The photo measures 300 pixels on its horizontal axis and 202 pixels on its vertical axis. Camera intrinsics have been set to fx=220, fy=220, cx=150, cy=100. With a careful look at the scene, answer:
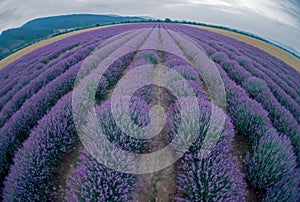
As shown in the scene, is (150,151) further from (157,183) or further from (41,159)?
(41,159)

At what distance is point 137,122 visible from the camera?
2.96 meters

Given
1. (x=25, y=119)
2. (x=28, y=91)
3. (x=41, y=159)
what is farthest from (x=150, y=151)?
(x=28, y=91)

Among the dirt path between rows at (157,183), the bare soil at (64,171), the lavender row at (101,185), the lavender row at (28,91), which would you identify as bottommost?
the lavender row at (28,91)

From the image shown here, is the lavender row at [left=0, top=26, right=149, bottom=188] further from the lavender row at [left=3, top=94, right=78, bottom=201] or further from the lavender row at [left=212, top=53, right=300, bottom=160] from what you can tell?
the lavender row at [left=212, top=53, right=300, bottom=160]

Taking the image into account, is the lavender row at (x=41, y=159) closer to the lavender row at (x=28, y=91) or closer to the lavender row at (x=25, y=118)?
the lavender row at (x=25, y=118)

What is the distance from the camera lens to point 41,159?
8.38 feet

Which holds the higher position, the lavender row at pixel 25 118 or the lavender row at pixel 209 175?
the lavender row at pixel 209 175

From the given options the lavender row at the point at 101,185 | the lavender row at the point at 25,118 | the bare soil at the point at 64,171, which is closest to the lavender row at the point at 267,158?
the lavender row at the point at 101,185

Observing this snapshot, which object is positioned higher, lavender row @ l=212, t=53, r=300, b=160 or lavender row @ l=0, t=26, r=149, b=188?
lavender row @ l=212, t=53, r=300, b=160

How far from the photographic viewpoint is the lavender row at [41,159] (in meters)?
2.31

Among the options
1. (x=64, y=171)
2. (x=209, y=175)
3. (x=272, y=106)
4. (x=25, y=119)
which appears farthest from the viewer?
(x=272, y=106)

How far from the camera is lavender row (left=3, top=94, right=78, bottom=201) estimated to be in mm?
2311

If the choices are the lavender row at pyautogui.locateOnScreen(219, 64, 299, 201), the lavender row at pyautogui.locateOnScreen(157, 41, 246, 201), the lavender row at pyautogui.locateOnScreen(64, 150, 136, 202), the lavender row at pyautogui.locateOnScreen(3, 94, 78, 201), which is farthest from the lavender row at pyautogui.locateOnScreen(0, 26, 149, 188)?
the lavender row at pyautogui.locateOnScreen(219, 64, 299, 201)

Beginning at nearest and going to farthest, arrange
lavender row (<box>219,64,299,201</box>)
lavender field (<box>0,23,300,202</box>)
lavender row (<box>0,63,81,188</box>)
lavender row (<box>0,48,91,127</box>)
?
1. lavender field (<box>0,23,300,202</box>)
2. lavender row (<box>219,64,299,201</box>)
3. lavender row (<box>0,63,81,188</box>)
4. lavender row (<box>0,48,91,127</box>)
